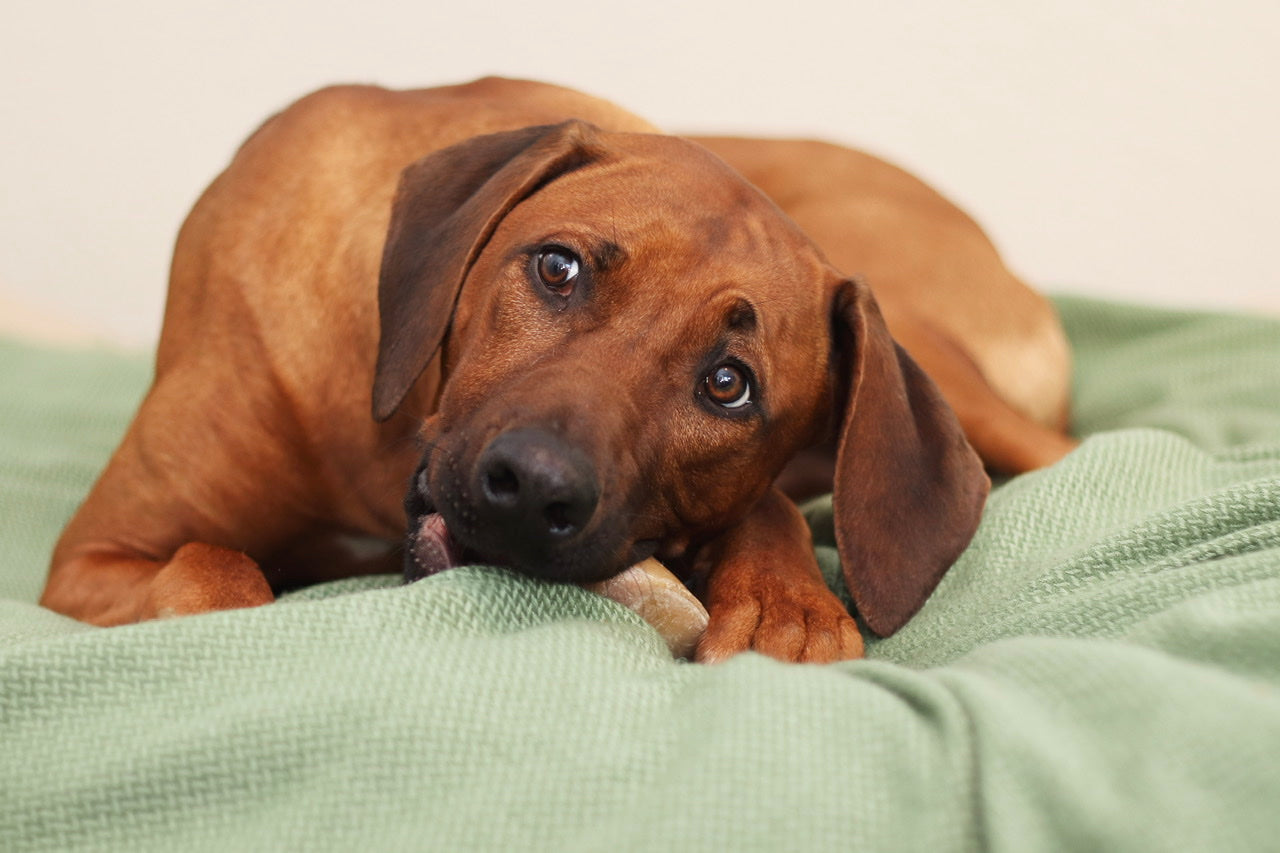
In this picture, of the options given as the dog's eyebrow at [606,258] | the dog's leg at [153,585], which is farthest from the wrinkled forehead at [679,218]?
the dog's leg at [153,585]

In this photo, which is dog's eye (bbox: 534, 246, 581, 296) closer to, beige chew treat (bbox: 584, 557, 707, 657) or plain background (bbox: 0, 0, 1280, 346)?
beige chew treat (bbox: 584, 557, 707, 657)

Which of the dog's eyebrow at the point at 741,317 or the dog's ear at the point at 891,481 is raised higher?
the dog's eyebrow at the point at 741,317

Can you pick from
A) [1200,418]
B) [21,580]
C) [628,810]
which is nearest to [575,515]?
[628,810]

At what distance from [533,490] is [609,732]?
0.45 m

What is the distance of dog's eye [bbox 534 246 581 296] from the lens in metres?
2.38

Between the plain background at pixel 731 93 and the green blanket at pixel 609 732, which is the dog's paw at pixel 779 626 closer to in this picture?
the green blanket at pixel 609 732

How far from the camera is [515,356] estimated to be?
231 cm

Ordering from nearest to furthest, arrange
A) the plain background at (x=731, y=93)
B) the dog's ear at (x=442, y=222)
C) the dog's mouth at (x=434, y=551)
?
the dog's mouth at (x=434, y=551), the dog's ear at (x=442, y=222), the plain background at (x=731, y=93)

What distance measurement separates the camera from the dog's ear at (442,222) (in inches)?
96.8

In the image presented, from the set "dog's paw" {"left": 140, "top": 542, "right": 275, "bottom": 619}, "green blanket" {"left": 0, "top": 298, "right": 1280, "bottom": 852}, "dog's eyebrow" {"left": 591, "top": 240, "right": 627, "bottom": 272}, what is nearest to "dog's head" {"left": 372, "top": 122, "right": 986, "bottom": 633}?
"dog's eyebrow" {"left": 591, "top": 240, "right": 627, "bottom": 272}

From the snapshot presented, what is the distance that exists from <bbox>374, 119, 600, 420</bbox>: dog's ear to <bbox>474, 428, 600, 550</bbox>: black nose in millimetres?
509

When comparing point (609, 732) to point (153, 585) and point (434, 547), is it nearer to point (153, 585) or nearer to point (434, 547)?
point (434, 547)

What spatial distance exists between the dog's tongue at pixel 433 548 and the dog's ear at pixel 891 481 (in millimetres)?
762

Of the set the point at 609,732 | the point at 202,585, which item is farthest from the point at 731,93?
the point at 609,732
